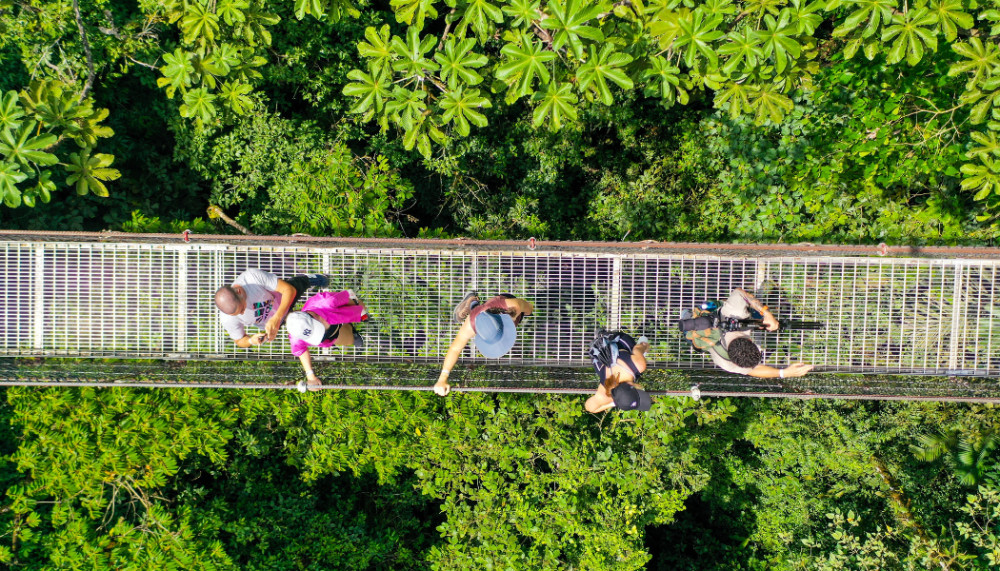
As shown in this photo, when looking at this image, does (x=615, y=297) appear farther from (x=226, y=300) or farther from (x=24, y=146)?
(x=24, y=146)

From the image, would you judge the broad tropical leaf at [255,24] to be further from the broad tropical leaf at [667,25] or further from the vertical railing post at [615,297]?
the vertical railing post at [615,297]

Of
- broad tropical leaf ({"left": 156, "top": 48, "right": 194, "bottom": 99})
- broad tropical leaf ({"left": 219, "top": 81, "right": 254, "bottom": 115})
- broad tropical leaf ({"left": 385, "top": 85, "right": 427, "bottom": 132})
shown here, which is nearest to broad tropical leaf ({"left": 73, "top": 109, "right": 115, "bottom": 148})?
broad tropical leaf ({"left": 156, "top": 48, "right": 194, "bottom": 99})

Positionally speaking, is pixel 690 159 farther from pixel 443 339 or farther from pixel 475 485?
pixel 475 485

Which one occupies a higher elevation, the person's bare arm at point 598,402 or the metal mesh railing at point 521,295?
the metal mesh railing at point 521,295

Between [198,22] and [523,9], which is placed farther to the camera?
[198,22]

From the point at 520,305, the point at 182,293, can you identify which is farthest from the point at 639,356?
the point at 182,293

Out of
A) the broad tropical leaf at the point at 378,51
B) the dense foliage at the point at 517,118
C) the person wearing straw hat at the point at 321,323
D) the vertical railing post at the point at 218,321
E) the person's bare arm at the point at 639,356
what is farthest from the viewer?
the vertical railing post at the point at 218,321

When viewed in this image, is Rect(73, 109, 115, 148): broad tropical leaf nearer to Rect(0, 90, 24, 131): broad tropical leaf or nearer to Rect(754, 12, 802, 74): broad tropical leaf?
Rect(0, 90, 24, 131): broad tropical leaf

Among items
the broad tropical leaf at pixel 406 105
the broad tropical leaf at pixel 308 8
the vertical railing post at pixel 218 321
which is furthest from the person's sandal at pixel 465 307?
the broad tropical leaf at pixel 308 8
